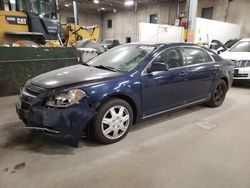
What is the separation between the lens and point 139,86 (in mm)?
2793

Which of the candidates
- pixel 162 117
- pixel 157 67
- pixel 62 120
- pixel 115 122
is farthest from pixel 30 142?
pixel 162 117

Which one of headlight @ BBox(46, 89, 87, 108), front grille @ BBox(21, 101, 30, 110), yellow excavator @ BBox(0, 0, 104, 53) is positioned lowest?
front grille @ BBox(21, 101, 30, 110)

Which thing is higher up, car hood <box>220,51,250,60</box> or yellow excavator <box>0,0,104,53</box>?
yellow excavator <box>0,0,104,53</box>

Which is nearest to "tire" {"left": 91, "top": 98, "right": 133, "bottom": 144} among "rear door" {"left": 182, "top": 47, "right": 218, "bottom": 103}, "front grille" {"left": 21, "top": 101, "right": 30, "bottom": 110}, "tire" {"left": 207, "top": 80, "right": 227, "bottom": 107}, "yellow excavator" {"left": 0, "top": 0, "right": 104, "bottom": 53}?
"front grille" {"left": 21, "top": 101, "right": 30, "bottom": 110}

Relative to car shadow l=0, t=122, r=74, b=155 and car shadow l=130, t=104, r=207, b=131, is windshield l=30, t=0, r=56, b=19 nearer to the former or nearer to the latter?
car shadow l=0, t=122, r=74, b=155

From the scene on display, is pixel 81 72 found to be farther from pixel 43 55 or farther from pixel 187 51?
pixel 43 55

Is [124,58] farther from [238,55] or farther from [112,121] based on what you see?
[238,55]

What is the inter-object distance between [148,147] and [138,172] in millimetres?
539

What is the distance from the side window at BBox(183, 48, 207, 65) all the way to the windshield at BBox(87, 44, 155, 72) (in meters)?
0.69

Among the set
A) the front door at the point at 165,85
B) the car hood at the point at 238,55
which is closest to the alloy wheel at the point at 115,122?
the front door at the point at 165,85

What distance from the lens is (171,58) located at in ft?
10.8

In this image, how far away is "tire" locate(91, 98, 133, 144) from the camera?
8.26 ft

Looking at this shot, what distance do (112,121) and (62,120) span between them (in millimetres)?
632

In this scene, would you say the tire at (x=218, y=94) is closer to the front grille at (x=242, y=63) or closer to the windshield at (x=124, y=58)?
the windshield at (x=124, y=58)
